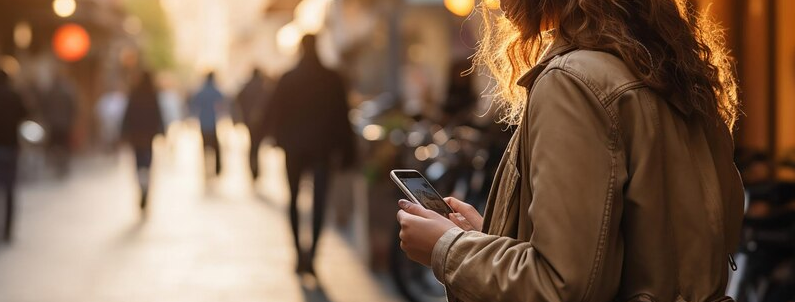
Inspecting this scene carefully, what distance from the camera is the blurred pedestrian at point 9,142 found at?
1269 cm

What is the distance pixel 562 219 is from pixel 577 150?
0.12 meters

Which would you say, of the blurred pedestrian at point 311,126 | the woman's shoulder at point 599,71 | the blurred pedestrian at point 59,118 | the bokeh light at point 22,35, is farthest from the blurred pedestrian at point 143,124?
the bokeh light at point 22,35

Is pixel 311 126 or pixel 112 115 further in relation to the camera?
pixel 112 115

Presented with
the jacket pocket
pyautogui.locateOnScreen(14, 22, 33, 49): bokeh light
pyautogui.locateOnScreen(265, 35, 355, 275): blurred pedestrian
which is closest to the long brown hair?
the jacket pocket

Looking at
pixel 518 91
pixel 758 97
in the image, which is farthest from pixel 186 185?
pixel 518 91

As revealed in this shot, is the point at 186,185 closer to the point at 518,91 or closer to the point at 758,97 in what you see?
the point at 758,97

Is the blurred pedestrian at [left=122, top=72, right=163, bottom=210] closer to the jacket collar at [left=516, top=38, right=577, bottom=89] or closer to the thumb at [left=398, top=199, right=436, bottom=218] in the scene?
the thumb at [left=398, top=199, right=436, bottom=218]

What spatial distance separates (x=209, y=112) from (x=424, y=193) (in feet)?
58.8

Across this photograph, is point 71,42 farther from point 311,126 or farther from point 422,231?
point 422,231

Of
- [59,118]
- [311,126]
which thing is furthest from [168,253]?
[59,118]

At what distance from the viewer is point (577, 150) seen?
2.11 meters

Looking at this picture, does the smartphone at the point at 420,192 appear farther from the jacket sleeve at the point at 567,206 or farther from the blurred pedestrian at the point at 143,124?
the blurred pedestrian at the point at 143,124

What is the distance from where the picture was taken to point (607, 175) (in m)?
2.11

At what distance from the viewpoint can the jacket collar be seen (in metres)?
2.29
